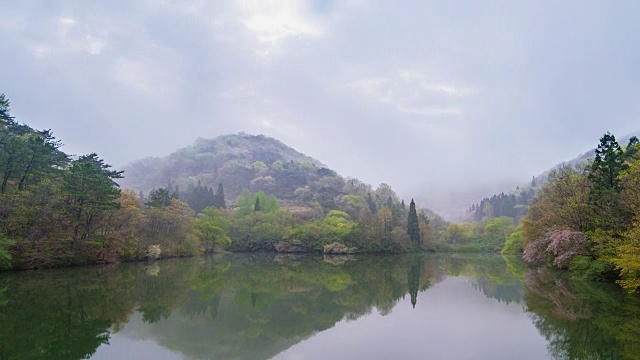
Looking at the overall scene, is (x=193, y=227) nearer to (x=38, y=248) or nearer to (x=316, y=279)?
(x=38, y=248)

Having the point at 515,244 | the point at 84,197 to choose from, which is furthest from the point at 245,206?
the point at 84,197

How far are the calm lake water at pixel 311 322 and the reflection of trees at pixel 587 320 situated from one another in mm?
36

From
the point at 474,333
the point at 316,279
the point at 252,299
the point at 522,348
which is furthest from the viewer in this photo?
the point at 316,279

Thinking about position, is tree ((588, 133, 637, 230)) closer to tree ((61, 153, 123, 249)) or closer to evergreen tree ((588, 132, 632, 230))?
evergreen tree ((588, 132, 632, 230))

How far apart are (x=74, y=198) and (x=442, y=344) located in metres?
31.1

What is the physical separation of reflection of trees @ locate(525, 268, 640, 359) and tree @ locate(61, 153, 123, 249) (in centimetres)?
3044

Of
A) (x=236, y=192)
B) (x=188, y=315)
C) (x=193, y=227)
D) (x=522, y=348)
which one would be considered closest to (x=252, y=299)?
Result: (x=188, y=315)

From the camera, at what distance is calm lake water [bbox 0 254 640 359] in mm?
9516

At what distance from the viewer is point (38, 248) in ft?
88.8

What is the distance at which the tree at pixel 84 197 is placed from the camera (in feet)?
96.1

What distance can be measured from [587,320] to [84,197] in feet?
106

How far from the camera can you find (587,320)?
12.3 meters

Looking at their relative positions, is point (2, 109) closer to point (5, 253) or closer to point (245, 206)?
point (5, 253)

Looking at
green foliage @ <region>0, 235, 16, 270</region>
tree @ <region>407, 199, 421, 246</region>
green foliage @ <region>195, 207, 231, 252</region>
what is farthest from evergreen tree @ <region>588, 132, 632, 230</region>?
A: tree @ <region>407, 199, 421, 246</region>
